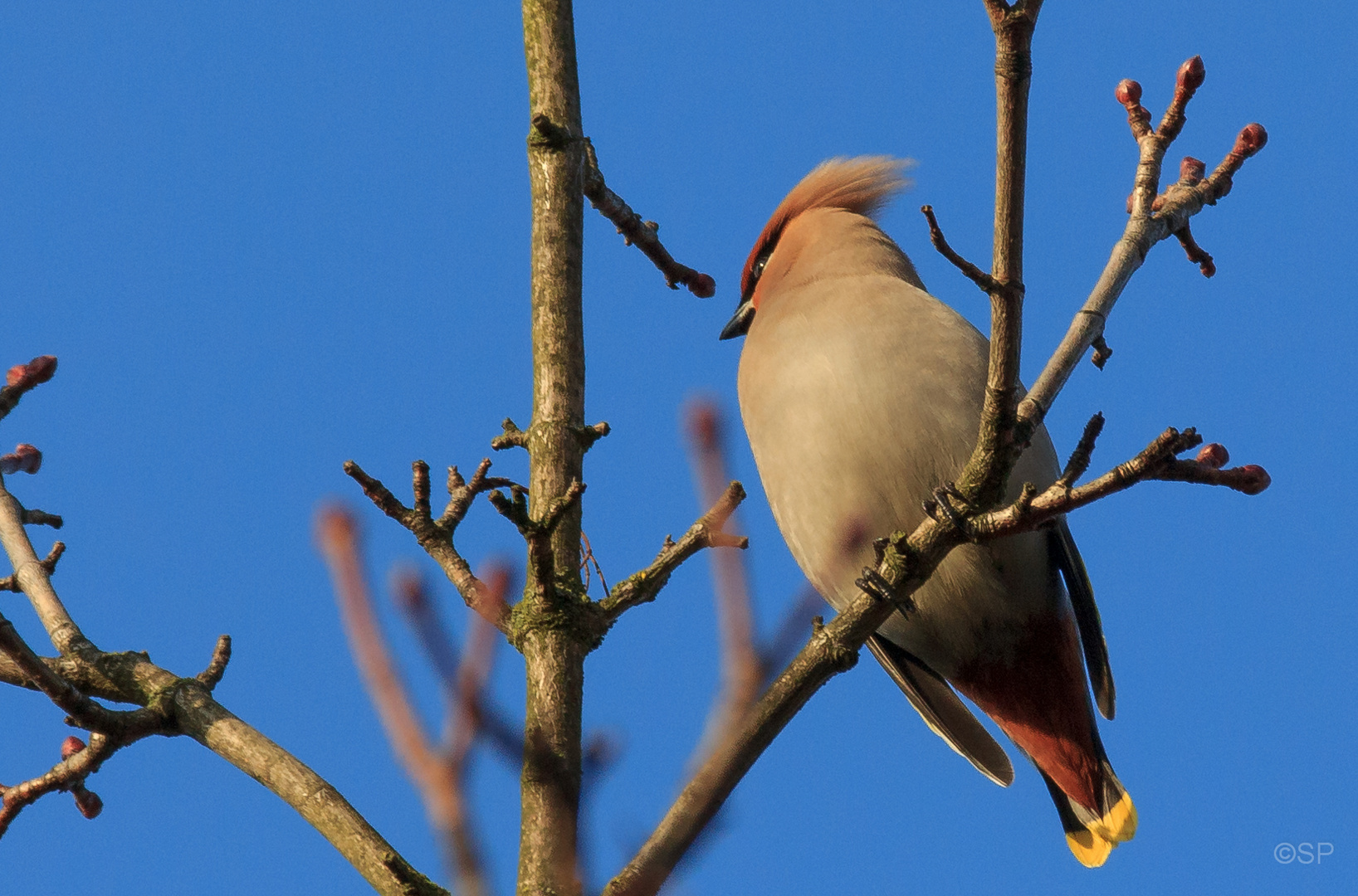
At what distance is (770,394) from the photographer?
3.77m

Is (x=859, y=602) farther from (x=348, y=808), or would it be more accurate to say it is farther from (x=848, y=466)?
(x=848, y=466)

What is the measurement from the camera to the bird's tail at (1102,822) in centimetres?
390

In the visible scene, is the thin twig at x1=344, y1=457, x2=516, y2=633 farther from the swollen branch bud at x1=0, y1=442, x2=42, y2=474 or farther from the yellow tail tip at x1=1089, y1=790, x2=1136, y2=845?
the yellow tail tip at x1=1089, y1=790, x2=1136, y2=845

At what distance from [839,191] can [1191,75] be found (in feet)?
8.05

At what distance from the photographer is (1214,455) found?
2.00 metres

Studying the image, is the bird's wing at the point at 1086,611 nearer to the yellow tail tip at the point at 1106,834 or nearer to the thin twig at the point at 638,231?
the yellow tail tip at the point at 1106,834

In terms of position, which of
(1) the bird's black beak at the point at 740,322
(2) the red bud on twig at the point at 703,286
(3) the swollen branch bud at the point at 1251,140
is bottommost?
(3) the swollen branch bud at the point at 1251,140

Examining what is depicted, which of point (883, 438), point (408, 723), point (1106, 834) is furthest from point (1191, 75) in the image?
point (1106, 834)

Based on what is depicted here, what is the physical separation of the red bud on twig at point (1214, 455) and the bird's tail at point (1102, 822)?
2155mm

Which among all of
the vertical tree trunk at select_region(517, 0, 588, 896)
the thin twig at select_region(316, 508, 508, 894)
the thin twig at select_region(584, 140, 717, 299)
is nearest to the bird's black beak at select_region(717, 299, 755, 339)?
the thin twig at select_region(584, 140, 717, 299)

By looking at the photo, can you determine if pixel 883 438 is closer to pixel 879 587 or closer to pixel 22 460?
pixel 879 587

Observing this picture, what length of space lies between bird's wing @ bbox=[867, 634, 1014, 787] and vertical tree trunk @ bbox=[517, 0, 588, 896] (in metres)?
1.86

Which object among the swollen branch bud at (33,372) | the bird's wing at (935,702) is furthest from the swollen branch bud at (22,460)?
the bird's wing at (935,702)

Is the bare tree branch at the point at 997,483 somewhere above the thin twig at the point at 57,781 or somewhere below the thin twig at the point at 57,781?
above
